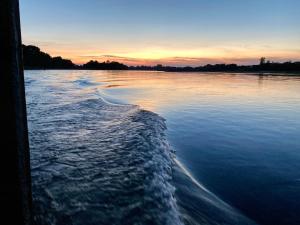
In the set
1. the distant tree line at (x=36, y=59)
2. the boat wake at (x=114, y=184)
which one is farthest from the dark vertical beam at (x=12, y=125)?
the distant tree line at (x=36, y=59)

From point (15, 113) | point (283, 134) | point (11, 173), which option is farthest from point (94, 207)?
point (283, 134)

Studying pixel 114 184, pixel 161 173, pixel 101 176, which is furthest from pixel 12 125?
pixel 161 173

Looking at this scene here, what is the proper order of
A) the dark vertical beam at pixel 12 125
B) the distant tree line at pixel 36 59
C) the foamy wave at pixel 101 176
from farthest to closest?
the distant tree line at pixel 36 59, the foamy wave at pixel 101 176, the dark vertical beam at pixel 12 125

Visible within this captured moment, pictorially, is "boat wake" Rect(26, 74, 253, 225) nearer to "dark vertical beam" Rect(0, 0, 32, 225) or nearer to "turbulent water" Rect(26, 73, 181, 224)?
"turbulent water" Rect(26, 73, 181, 224)

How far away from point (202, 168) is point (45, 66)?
15732 centimetres

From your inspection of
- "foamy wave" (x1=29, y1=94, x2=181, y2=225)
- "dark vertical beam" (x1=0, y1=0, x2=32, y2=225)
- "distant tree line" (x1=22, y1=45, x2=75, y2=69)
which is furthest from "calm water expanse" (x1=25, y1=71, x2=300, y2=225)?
"distant tree line" (x1=22, y1=45, x2=75, y2=69)

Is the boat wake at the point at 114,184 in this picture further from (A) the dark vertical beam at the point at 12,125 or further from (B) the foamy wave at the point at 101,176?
(A) the dark vertical beam at the point at 12,125

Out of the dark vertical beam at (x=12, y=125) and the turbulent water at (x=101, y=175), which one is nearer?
the dark vertical beam at (x=12, y=125)

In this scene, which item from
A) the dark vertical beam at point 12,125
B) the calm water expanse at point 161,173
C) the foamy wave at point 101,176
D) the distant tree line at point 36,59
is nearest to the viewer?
the dark vertical beam at point 12,125

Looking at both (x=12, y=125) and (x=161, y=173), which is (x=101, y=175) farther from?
(x=12, y=125)

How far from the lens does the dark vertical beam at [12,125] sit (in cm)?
173

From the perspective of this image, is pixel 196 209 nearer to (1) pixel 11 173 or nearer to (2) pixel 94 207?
(2) pixel 94 207

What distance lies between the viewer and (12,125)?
1837mm

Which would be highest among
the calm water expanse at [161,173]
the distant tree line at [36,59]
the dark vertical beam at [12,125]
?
the distant tree line at [36,59]
